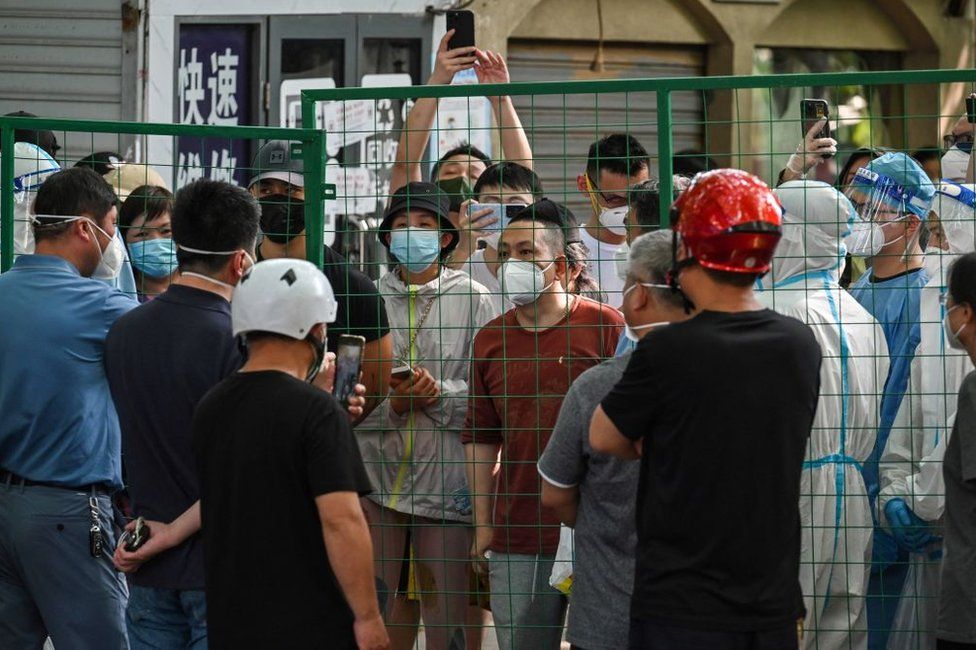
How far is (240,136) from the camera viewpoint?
15.9 ft

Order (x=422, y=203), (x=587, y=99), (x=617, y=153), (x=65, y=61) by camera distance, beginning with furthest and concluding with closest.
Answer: (x=587, y=99), (x=65, y=61), (x=617, y=153), (x=422, y=203)

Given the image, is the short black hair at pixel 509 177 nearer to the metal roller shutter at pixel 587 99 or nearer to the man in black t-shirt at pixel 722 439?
the man in black t-shirt at pixel 722 439

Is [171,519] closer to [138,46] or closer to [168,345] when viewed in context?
[168,345]

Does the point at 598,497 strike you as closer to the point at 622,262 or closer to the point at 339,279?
the point at 622,262

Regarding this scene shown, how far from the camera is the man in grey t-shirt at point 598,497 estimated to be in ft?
12.8

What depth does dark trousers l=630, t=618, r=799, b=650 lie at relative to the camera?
11.1 feet

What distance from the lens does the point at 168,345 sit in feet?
13.7

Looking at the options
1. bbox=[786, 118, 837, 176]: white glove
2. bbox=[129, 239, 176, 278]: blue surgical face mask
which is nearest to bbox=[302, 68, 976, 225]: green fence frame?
bbox=[786, 118, 837, 176]: white glove

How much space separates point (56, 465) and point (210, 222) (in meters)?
0.95

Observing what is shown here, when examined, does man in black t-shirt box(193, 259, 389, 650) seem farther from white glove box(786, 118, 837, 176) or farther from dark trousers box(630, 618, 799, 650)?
white glove box(786, 118, 837, 176)

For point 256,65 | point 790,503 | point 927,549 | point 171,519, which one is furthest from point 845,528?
point 256,65

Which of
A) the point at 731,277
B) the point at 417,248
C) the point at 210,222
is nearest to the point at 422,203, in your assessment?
the point at 417,248

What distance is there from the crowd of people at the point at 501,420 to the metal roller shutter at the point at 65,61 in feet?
14.8

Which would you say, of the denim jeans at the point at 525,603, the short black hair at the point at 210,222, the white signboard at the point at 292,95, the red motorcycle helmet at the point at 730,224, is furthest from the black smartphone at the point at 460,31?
the white signboard at the point at 292,95
